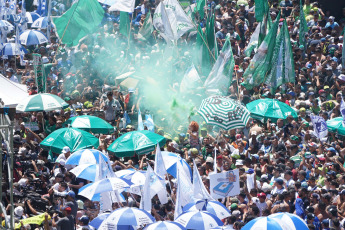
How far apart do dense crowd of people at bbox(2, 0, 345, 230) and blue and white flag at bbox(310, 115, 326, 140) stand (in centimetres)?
19

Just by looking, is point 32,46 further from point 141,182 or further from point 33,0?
point 141,182

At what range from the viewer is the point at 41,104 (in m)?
18.8

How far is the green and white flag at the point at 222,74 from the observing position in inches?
786

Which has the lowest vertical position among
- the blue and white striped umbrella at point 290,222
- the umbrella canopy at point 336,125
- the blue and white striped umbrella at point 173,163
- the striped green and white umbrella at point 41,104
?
the striped green and white umbrella at point 41,104

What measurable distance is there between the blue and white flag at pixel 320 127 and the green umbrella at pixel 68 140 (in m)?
4.53

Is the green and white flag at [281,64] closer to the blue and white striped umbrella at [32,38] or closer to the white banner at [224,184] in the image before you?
the white banner at [224,184]

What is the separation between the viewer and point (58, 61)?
80.3 ft

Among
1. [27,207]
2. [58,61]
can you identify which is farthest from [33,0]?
[27,207]

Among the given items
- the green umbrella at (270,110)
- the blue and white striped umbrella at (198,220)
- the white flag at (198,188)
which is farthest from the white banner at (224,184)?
the green umbrella at (270,110)

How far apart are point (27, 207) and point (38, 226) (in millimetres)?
966

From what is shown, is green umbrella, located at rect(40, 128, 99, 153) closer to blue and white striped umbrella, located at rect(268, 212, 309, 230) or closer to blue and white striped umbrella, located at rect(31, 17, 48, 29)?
blue and white striped umbrella, located at rect(268, 212, 309, 230)

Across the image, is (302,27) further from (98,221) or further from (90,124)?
(98,221)

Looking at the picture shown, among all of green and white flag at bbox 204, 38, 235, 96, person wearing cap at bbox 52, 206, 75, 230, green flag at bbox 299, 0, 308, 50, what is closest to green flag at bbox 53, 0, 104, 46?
green and white flag at bbox 204, 38, 235, 96

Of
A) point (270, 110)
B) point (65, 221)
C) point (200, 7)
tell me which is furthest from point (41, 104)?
point (200, 7)
